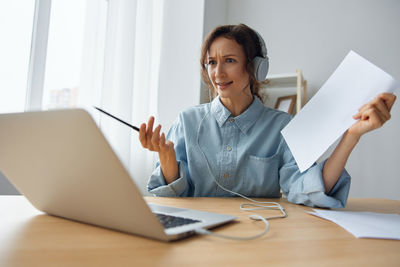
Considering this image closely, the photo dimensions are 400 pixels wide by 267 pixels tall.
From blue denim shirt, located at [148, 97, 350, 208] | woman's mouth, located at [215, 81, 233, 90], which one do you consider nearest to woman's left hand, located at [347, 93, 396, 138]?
blue denim shirt, located at [148, 97, 350, 208]

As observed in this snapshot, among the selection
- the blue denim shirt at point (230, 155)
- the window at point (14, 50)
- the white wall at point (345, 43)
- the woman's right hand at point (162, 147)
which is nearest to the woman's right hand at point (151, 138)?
the woman's right hand at point (162, 147)

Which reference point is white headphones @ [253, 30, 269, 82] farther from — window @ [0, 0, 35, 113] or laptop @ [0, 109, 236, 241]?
window @ [0, 0, 35, 113]

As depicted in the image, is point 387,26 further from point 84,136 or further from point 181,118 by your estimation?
point 84,136

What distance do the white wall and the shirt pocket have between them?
136cm

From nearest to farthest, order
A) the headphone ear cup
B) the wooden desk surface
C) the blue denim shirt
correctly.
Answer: the wooden desk surface, the blue denim shirt, the headphone ear cup

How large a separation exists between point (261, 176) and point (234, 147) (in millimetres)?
149

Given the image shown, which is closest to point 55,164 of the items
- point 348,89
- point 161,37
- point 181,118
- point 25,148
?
point 25,148

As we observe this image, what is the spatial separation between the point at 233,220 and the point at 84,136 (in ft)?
1.05

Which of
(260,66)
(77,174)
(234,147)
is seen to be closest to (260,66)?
(260,66)

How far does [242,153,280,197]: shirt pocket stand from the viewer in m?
1.01

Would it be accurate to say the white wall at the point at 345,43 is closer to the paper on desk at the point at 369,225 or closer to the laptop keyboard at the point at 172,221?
the paper on desk at the point at 369,225

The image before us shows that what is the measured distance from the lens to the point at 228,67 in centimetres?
112

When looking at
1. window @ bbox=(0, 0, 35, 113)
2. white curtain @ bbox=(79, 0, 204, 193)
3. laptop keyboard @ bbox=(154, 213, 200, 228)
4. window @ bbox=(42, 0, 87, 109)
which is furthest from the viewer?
white curtain @ bbox=(79, 0, 204, 193)

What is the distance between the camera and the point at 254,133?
1091 millimetres
